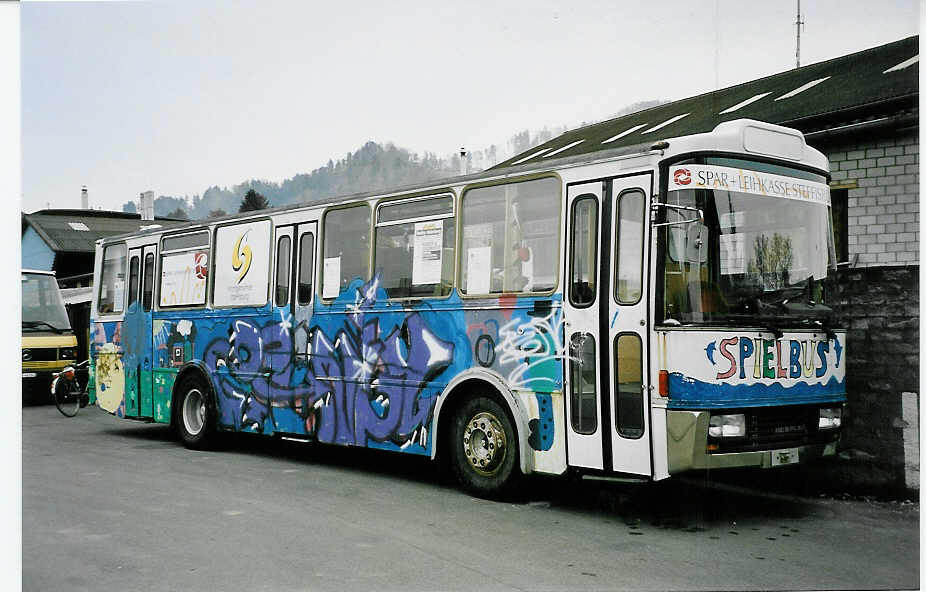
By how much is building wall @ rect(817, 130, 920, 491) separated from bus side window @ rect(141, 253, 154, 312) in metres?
8.47

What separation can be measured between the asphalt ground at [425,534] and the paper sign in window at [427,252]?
1.93m

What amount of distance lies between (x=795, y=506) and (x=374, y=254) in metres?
4.46

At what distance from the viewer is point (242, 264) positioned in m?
11.9

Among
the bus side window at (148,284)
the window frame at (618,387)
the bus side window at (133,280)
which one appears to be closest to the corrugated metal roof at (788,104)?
the window frame at (618,387)

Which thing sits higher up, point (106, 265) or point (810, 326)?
point (106, 265)

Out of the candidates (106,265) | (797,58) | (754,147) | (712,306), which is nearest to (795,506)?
(712,306)

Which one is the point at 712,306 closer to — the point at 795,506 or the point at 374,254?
the point at 795,506

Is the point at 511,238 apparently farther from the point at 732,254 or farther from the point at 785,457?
the point at 785,457

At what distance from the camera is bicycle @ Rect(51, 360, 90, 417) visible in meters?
16.2

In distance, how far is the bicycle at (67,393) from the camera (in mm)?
16250

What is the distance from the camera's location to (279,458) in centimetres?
1171

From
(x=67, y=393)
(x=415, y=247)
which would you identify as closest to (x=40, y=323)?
(x=67, y=393)

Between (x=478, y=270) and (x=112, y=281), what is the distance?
715 cm

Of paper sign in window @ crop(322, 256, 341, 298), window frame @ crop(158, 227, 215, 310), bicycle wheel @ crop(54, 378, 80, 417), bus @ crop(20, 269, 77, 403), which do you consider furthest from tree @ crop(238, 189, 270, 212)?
bicycle wheel @ crop(54, 378, 80, 417)
